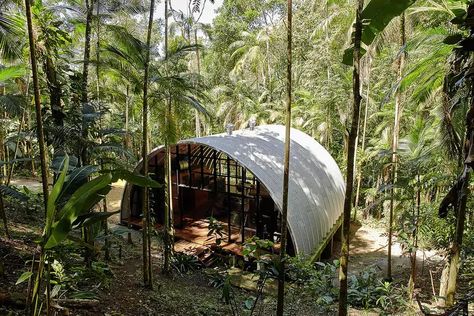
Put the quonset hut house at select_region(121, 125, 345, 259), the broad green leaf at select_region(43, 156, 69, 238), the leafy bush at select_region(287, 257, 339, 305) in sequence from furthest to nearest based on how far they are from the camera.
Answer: the quonset hut house at select_region(121, 125, 345, 259) < the leafy bush at select_region(287, 257, 339, 305) < the broad green leaf at select_region(43, 156, 69, 238)

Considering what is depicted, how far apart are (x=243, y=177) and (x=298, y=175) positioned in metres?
2.11

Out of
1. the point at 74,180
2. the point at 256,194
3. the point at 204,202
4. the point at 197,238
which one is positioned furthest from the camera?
the point at 204,202

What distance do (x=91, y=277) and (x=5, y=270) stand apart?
51.5 inches

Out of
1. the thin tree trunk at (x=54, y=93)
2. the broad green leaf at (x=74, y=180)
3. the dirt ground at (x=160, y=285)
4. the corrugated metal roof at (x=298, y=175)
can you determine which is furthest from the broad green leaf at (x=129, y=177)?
the corrugated metal roof at (x=298, y=175)

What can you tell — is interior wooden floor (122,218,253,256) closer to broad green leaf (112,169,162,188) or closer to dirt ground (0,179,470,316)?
dirt ground (0,179,470,316)

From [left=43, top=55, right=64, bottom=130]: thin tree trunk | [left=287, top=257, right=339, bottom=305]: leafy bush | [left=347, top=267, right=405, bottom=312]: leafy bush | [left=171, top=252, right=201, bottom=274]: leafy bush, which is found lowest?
[left=171, top=252, right=201, bottom=274]: leafy bush

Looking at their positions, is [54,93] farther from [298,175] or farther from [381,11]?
[298,175]

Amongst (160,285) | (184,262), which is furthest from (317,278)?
(184,262)

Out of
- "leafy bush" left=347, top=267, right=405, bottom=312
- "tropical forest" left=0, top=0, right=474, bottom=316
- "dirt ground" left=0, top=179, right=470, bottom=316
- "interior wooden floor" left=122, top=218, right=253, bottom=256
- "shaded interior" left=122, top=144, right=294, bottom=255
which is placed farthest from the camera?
"shaded interior" left=122, top=144, right=294, bottom=255

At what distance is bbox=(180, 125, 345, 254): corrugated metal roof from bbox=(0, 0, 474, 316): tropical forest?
8cm

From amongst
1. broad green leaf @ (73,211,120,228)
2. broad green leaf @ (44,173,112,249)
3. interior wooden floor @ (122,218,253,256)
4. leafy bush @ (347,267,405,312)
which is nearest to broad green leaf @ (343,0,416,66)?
broad green leaf @ (44,173,112,249)

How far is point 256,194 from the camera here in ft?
34.8

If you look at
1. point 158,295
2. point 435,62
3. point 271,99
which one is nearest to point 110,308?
point 158,295

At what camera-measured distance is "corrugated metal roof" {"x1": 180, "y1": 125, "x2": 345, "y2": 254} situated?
9367mm
